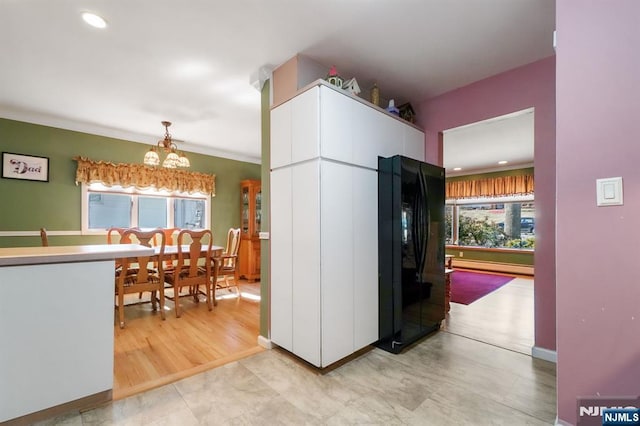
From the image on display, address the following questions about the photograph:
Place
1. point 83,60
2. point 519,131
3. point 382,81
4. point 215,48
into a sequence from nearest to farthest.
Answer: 1. point 215,48
2. point 83,60
3. point 382,81
4. point 519,131

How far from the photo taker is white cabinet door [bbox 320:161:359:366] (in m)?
2.06

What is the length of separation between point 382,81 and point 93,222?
4.57 meters

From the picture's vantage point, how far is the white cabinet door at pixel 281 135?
7.59 ft

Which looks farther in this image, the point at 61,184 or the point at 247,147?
the point at 247,147

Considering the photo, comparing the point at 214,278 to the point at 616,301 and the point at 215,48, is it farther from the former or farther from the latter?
the point at 616,301

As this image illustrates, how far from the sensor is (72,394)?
1.64 m

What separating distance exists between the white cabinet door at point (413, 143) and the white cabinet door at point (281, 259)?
53.8 inches

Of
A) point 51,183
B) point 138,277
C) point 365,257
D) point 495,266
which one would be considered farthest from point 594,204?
point 495,266

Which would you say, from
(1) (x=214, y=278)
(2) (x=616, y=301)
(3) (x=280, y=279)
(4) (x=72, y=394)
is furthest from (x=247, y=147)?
(2) (x=616, y=301)

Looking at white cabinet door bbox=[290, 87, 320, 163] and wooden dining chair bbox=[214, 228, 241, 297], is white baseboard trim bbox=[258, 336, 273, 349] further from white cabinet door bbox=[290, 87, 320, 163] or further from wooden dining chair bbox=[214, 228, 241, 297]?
wooden dining chair bbox=[214, 228, 241, 297]

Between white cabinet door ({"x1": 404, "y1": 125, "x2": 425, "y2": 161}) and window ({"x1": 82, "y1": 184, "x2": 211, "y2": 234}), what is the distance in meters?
4.01

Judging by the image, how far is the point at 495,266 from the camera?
664 cm

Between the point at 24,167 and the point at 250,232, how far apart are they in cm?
332

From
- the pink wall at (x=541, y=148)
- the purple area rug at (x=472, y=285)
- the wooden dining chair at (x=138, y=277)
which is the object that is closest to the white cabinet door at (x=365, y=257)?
the pink wall at (x=541, y=148)
